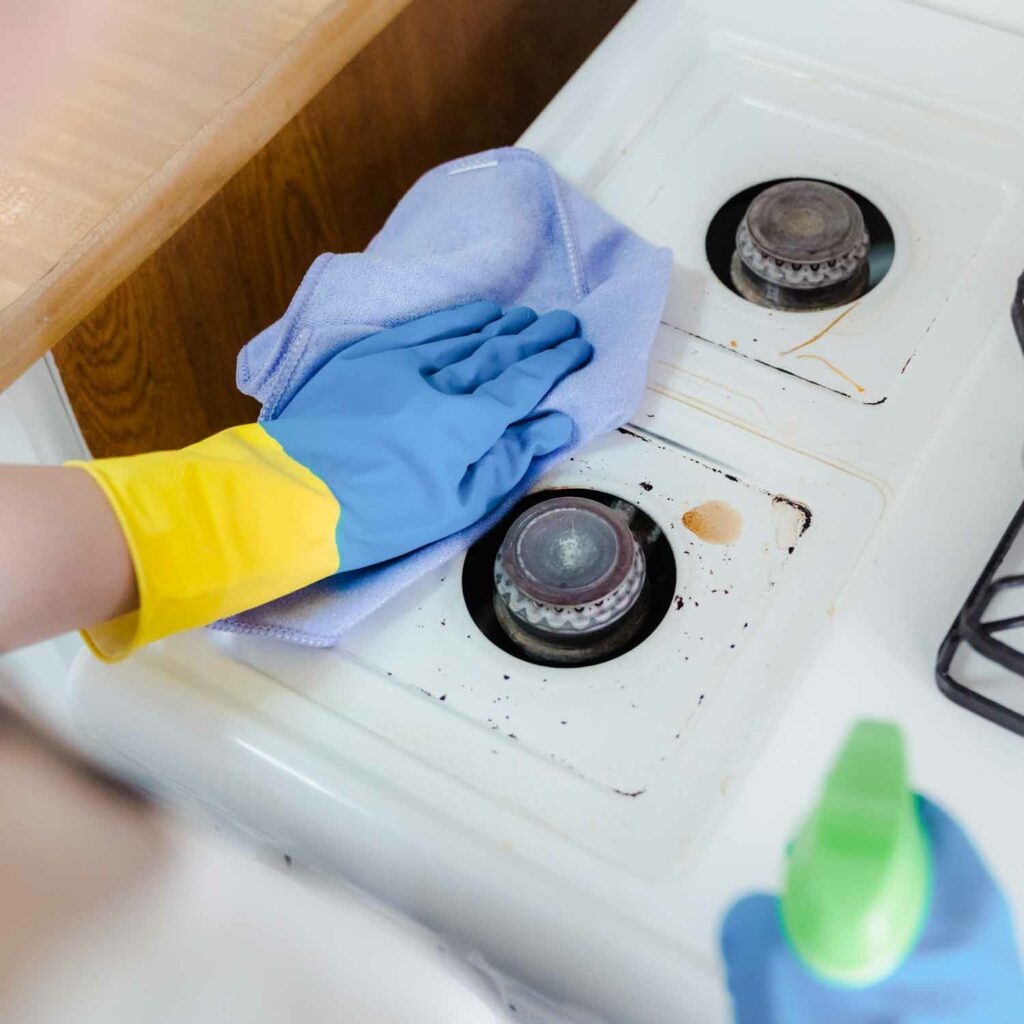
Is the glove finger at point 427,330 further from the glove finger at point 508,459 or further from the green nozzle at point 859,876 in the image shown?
the green nozzle at point 859,876

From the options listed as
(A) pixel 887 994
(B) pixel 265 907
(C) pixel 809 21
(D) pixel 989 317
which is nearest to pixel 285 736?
(B) pixel 265 907

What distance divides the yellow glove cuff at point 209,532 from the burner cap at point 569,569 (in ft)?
0.26

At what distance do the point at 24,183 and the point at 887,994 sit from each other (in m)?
0.52

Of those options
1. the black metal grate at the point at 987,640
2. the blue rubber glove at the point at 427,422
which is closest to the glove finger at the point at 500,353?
the blue rubber glove at the point at 427,422

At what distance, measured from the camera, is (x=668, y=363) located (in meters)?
0.59

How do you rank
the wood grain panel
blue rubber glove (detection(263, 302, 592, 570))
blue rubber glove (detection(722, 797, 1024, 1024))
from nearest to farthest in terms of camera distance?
1. blue rubber glove (detection(722, 797, 1024, 1024))
2. blue rubber glove (detection(263, 302, 592, 570))
3. the wood grain panel

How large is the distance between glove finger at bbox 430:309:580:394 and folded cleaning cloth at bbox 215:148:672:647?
16 mm

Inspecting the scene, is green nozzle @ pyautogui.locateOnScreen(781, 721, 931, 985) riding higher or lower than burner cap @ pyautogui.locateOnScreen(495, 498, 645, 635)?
lower

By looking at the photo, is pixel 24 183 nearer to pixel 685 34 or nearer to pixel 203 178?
pixel 203 178

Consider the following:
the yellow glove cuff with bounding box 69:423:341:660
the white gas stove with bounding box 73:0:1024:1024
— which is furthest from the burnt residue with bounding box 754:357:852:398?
the yellow glove cuff with bounding box 69:423:341:660

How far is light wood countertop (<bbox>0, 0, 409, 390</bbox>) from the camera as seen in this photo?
552mm

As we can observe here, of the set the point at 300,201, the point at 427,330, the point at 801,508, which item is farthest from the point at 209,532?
the point at 300,201

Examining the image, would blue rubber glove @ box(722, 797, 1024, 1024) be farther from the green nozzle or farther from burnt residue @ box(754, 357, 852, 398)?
burnt residue @ box(754, 357, 852, 398)

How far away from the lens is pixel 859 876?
43cm
